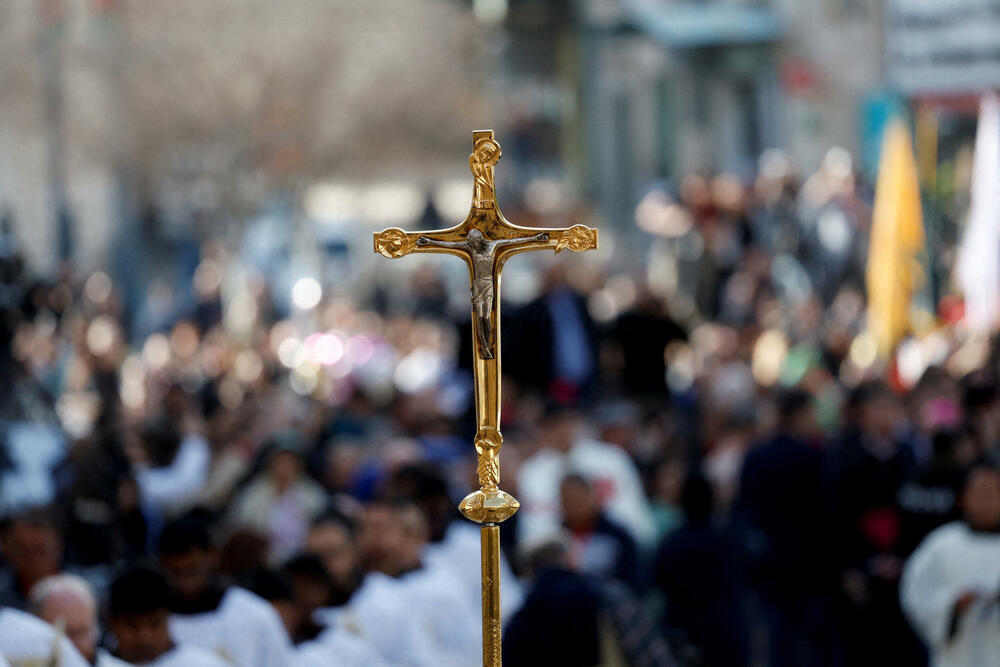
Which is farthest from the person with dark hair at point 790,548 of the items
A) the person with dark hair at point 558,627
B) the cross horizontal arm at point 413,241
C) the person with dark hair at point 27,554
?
the cross horizontal arm at point 413,241

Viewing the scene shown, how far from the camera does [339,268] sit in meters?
33.3

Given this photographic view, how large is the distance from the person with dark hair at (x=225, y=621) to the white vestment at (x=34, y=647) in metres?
0.84

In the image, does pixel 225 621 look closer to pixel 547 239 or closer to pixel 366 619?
pixel 366 619

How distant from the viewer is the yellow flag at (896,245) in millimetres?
16375

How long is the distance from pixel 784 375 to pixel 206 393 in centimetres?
473

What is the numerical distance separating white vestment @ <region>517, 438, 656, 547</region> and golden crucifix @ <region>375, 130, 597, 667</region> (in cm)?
616

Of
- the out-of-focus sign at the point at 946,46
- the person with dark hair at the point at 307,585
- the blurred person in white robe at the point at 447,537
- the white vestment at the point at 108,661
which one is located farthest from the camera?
the out-of-focus sign at the point at 946,46

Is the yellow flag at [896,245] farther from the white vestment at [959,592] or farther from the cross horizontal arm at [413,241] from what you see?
the cross horizontal arm at [413,241]

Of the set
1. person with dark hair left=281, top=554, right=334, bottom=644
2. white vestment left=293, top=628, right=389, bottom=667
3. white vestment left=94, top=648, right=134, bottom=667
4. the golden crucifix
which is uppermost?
the golden crucifix

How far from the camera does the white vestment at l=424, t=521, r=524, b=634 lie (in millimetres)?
8367

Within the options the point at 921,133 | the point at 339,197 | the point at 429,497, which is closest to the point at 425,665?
the point at 429,497

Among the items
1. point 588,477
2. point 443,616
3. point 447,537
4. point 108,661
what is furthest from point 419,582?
point 588,477

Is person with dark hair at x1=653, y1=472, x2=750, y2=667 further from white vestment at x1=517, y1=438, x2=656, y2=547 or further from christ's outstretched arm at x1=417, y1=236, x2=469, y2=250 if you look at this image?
christ's outstretched arm at x1=417, y1=236, x2=469, y2=250

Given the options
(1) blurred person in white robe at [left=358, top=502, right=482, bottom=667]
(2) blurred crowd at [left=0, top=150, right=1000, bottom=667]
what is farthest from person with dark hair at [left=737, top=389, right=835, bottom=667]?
(1) blurred person in white robe at [left=358, top=502, right=482, bottom=667]
